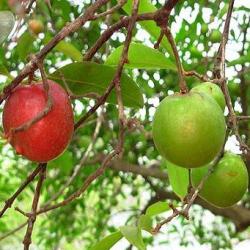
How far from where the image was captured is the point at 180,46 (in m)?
2.86

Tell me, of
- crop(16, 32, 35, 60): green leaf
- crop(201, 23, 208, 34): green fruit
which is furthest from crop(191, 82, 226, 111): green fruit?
crop(201, 23, 208, 34): green fruit

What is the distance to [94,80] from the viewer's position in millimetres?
1163

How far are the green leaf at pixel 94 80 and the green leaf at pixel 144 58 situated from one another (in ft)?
0.42

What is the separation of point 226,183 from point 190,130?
0.42 m

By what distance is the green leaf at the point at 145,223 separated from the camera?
1.24 m

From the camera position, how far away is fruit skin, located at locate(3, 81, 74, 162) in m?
0.97

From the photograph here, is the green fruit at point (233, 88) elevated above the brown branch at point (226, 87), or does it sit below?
below

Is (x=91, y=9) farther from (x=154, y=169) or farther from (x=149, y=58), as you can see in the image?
(x=154, y=169)

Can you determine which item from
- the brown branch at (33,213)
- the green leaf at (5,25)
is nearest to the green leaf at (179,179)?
the brown branch at (33,213)

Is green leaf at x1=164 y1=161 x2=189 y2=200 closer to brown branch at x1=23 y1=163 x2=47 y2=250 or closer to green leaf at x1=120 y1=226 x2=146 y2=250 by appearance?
green leaf at x1=120 y1=226 x2=146 y2=250

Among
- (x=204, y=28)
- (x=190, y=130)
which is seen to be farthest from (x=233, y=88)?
(x=190, y=130)

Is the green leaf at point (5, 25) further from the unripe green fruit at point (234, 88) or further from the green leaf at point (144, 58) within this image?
the unripe green fruit at point (234, 88)

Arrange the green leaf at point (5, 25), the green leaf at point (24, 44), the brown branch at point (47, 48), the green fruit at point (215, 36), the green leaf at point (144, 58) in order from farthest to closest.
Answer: the green fruit at point (215, 36) → the green leaf at point (24, 44) → the green leaf at point (144, 58) → the green leaf at point (5, 25) → the brown branch at point (47, 48)

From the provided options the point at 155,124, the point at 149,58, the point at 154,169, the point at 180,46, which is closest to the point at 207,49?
the point at 180,46
